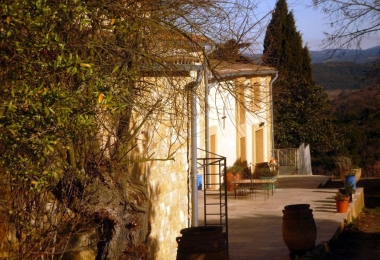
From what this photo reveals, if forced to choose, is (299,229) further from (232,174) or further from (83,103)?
(232,174)

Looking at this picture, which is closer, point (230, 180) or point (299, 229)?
point (299, 229)

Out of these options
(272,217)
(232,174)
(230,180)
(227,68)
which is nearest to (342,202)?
(272,217)

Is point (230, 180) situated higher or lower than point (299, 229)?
higher

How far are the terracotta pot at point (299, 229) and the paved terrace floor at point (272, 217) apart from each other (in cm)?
76

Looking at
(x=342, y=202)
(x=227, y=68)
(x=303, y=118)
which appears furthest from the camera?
(x=303, y=118)

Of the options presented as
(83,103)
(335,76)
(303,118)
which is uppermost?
(335,76)

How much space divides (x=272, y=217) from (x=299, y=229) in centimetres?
602

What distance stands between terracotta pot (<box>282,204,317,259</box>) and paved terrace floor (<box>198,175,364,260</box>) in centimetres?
76

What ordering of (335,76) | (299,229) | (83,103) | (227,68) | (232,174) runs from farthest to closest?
1. (335,76)
2. (232,174)
3. (299,229)
4. (227,68)
5. (83,103)

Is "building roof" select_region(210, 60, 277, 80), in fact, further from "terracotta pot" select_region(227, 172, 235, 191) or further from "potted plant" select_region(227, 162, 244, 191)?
"potted plant" select_region(227, 162, 244, 191)

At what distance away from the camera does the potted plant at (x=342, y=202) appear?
1544 cm

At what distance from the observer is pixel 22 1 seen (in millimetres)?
3541

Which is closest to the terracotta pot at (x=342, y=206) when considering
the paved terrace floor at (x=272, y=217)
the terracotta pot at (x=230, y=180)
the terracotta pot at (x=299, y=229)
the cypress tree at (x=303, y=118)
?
the paved terrace floor at (x=272, y=217)

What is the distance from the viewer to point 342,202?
15.5 meters
